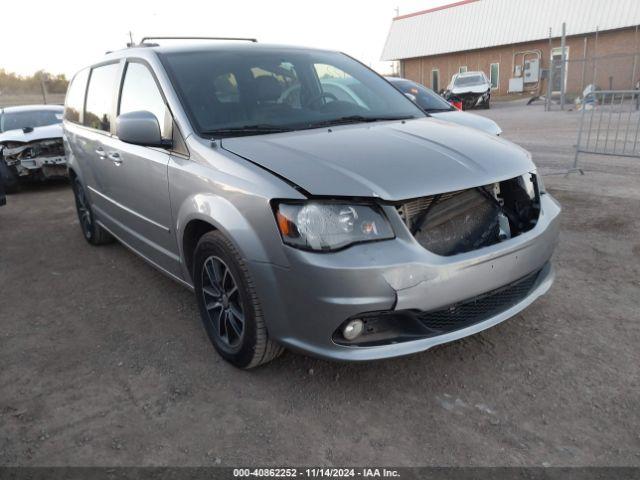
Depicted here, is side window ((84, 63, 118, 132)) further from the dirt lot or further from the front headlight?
the front headlight

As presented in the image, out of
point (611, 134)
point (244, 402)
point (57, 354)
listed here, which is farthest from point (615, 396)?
point (611, 134)

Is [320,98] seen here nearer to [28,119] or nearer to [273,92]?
[273,92]

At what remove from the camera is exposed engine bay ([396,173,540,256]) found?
8.09 ft

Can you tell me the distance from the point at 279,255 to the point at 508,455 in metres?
1.30

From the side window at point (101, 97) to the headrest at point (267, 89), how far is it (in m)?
1.38

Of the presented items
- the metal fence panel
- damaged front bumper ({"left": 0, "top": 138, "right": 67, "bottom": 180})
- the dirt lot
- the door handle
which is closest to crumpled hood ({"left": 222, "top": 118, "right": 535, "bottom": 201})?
the dirt lot

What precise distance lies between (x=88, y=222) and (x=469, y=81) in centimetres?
2202

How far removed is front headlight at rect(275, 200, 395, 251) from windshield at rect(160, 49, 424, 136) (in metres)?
0.89

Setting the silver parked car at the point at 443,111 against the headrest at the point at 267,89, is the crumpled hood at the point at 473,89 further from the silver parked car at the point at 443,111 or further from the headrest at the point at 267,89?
the headrest at the point at 267,89

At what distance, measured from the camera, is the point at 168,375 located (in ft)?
9.75

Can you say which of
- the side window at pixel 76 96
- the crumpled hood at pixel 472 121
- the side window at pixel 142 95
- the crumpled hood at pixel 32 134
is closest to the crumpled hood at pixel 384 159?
the side window at pixel 142 95

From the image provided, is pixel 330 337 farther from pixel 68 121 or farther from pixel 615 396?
pixel 68 121

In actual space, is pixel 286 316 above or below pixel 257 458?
above

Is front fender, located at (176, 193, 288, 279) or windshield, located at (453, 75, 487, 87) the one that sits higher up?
front fender, located at (176, 193, 288, 279)
